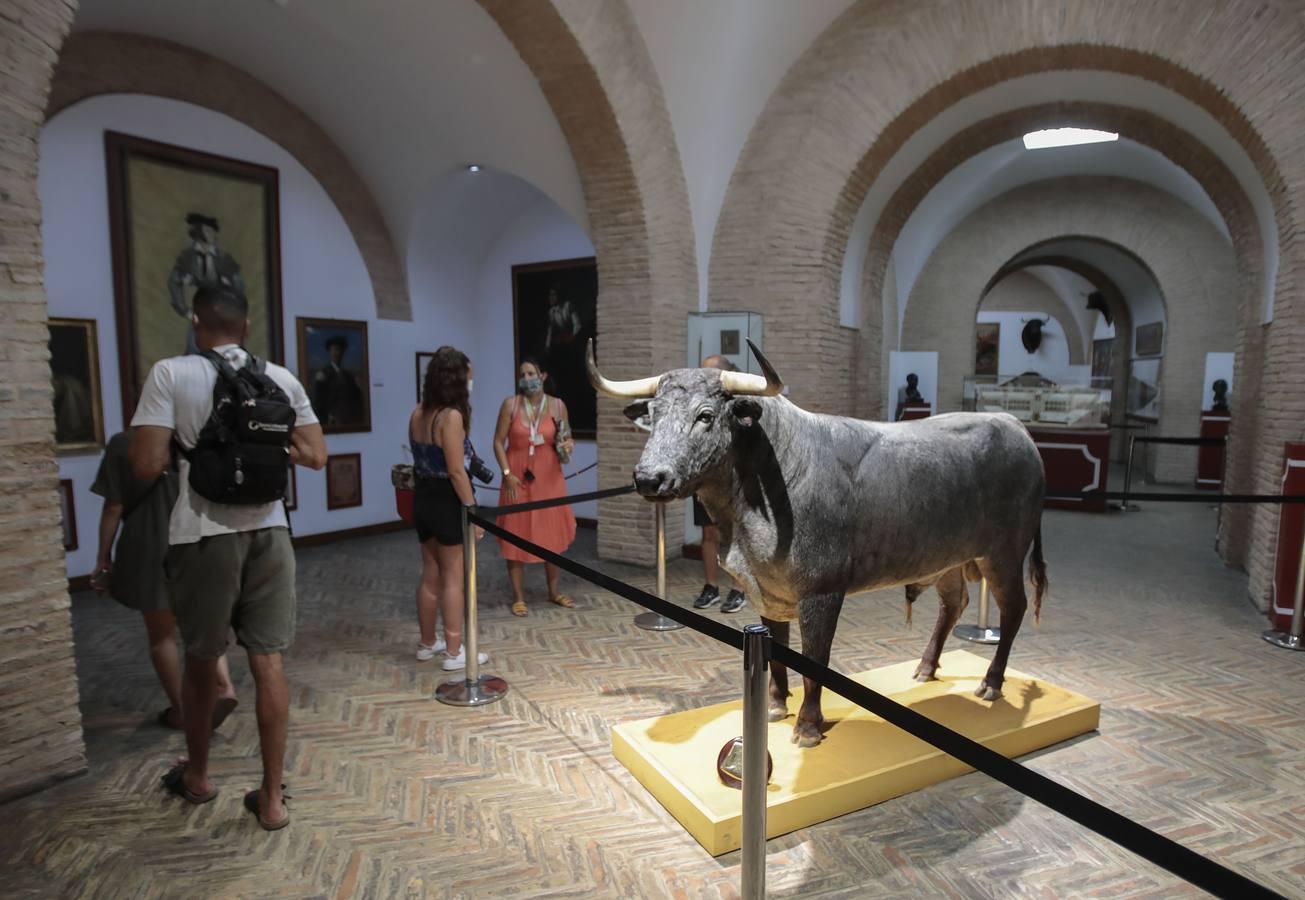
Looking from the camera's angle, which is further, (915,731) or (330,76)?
(330,76)

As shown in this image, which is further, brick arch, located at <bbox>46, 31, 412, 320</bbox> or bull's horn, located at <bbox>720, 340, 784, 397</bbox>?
brick arch, located at <bbox>46, 31, 412, 320</bbox>

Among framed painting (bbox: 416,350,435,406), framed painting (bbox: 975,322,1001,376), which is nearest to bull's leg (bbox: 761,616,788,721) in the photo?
framed painting (bbox: 416,350,435,406)

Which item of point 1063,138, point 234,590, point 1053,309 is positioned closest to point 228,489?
point 234,590

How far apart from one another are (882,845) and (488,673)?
2861 millimetres

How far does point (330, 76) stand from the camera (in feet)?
27.6

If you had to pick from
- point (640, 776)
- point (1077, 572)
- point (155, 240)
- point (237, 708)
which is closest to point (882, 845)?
point (640, 776)

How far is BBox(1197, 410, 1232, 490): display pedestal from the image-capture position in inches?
556

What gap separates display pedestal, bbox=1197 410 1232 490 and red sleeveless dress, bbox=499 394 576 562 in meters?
13.8

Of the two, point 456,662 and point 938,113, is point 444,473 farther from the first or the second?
point 938,113

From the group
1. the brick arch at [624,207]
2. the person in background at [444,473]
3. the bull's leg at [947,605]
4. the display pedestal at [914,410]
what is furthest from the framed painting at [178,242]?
the display pedestal at [914,410]

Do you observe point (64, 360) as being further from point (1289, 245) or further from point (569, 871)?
point (1289, 245)

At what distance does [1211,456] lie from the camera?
14.3 metres

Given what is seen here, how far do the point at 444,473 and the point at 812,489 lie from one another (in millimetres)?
2597

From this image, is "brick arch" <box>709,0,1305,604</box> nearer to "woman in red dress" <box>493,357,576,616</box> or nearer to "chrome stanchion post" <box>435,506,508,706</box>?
"woman in red dress" <box>493,357,576,616</box>
